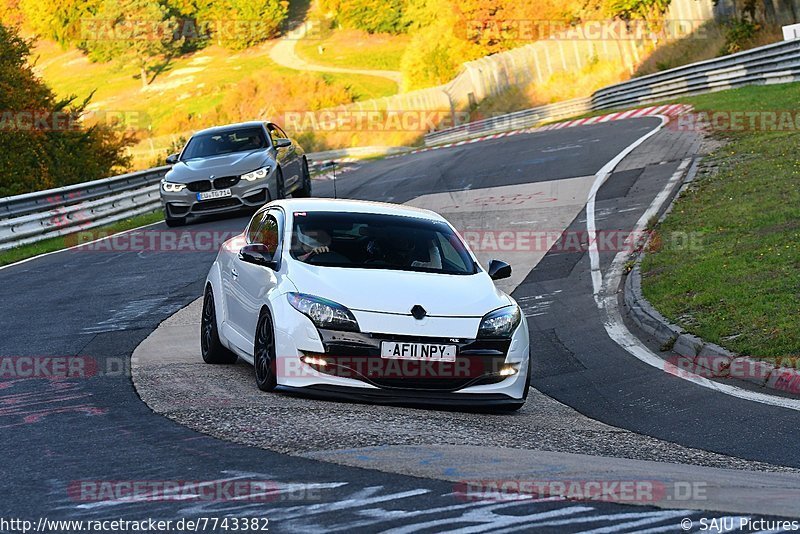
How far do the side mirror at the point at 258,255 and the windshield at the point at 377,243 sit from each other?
0.63 feet

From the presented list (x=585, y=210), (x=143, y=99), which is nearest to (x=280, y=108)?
(x=143, y=99)

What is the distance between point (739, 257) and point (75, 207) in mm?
15186

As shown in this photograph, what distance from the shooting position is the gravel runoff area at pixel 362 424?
25.0ft

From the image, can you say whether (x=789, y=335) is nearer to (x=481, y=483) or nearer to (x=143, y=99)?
(x=481, y=483)

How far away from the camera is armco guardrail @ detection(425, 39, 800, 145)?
116 ft

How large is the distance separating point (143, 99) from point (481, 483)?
124 m

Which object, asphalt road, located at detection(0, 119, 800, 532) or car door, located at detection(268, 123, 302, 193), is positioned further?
car door, located at detection(268, 123, 302, 193)

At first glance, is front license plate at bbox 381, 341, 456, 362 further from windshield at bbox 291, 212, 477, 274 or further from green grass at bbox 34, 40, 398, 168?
green grass at bbox 34, 40, 398, 168

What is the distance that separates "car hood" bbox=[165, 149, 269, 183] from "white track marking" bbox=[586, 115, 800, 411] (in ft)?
19.8

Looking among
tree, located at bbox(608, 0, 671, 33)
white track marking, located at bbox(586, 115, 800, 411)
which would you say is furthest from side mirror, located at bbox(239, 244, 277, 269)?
tree, located at bbox(608, 0, 671, 33)

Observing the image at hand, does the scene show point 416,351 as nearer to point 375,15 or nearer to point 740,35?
point 740,35

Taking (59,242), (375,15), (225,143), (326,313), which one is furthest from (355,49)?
(326,313)

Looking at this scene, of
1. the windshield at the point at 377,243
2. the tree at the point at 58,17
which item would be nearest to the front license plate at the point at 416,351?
the windshield at the point at 377,243

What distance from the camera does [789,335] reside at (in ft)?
36.0
